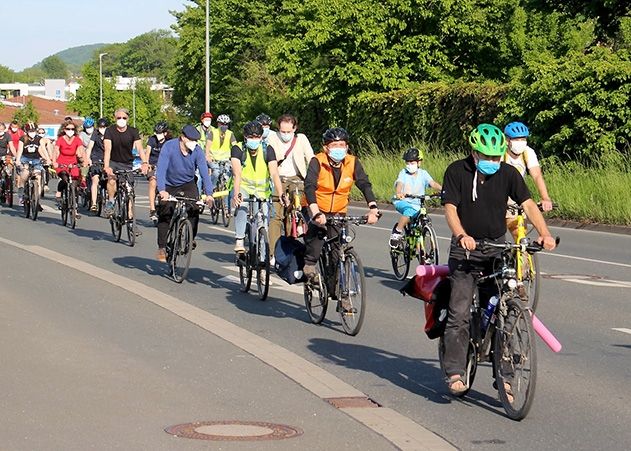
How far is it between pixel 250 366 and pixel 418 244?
5753 mm

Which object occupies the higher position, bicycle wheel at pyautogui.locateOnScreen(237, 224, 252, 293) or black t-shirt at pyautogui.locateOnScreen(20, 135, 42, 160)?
black t-shirt at pyautogui.locateOnScreen(20, 135, 42, 160)

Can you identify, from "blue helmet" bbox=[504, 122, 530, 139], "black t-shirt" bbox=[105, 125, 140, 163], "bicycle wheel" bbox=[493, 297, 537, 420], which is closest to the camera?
"bicycle wheel" bbox=[493, 297, 537, 420]

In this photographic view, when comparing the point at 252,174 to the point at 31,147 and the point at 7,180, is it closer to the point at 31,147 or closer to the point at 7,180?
the point at 31,147

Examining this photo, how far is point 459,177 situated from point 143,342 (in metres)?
3.47

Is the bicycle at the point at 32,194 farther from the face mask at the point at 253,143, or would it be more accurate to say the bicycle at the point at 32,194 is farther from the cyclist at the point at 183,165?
the face mask at the point at 253,143

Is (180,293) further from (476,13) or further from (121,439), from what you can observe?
(476,13)

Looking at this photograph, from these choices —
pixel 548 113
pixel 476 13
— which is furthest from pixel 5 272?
pixel 476 13

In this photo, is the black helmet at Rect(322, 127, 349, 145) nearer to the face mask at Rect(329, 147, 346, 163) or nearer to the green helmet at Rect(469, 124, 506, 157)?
the face mask at Rect(329, 147, 346, 163)

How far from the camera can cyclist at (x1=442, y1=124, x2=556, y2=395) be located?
858 centimetres

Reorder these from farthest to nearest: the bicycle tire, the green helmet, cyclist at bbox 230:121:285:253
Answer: the bicycle tire, cyclist at bbox 230:121:285:253, the green helmet

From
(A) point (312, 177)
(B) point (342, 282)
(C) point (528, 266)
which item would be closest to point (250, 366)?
(B) point (342, 282)

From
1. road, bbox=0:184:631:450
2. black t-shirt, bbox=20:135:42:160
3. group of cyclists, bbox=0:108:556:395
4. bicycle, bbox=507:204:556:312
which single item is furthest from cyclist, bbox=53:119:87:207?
bicycle, bbox=507:204:556:312

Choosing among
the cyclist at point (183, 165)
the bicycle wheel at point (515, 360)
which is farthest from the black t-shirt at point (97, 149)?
the bicycle wheel at point (515, 360)

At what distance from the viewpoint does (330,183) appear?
12141 millimetres
